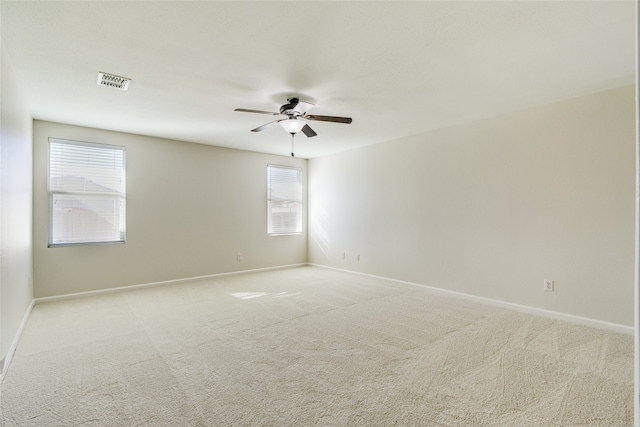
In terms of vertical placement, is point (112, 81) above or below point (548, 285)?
above

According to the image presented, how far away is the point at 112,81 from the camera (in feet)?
9.57

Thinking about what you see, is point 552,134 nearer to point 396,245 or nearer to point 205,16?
point 396,245

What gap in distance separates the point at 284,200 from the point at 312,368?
15.2 feet

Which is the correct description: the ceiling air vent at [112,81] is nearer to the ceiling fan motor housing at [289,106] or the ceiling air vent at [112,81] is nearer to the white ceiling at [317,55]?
the white ceiling at [317,55]

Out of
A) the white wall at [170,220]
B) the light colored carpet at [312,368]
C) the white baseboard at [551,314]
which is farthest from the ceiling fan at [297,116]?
the white baseboard at [551,314]

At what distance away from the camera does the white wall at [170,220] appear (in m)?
4.26

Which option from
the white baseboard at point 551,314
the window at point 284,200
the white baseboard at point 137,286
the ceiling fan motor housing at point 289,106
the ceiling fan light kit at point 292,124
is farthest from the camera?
the window at point 284,200

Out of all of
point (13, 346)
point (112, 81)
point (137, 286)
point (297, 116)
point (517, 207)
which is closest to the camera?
point (13, 346)

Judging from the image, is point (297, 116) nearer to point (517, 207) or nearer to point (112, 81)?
point (112, 81)

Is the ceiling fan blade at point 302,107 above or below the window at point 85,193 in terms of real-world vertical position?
above

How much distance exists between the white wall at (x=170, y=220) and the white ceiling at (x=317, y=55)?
112 centimetres

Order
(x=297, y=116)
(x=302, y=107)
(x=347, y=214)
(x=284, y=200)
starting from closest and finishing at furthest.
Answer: (x=302, y=107) → (x=297, y=116) → (x=347, y=214) → (x=284, y=200)

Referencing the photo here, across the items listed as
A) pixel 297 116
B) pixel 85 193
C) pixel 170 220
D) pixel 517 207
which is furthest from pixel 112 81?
pixel 517 207

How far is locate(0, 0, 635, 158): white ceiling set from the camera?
6.39ft
